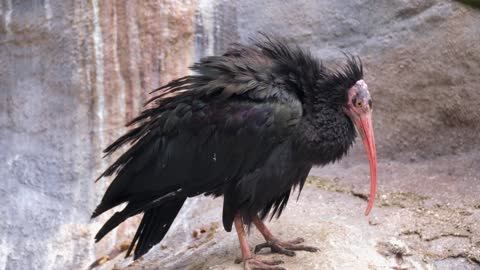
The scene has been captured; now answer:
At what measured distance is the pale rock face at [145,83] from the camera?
5738 millimetres

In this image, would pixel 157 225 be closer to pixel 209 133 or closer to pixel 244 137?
pixel 209 133

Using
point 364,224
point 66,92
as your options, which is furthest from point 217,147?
point 66,92

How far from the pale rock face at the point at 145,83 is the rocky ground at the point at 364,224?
0.03 meters

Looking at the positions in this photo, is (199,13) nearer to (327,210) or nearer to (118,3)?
(118,3)

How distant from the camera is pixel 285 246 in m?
4.34

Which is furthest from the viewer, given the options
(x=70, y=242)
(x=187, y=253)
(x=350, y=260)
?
(x=70, y=242)

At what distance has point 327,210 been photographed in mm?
5008

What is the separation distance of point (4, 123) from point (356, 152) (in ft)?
9.80

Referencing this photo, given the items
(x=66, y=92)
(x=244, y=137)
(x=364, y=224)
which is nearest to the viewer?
(x=244, y=137)

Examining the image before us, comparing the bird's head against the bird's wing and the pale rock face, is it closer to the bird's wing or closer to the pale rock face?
the bird's wing

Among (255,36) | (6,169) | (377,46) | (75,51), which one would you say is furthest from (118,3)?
(377,46)

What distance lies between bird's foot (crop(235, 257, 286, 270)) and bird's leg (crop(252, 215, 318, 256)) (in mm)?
166

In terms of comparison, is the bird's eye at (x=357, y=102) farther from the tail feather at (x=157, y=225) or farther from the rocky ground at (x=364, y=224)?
the tail feather at (x=157, y=225)

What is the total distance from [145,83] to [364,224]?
2.37 metres
